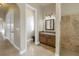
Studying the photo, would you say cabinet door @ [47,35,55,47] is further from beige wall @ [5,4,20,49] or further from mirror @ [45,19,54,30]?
beige wall @ [5,4,20,49]

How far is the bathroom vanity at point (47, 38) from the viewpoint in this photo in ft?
6.22

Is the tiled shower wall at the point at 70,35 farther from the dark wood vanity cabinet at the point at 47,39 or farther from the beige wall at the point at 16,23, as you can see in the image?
the beige wall at the point at 16,23

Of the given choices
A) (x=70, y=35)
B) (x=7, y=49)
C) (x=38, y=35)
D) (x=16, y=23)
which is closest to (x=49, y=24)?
(x=38, y=35)

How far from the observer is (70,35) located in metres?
1.84

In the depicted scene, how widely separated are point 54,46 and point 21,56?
0.56 meters

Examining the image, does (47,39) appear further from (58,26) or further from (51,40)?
(58,26)

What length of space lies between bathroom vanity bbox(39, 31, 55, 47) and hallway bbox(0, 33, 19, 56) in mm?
464

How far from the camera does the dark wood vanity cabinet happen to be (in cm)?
189

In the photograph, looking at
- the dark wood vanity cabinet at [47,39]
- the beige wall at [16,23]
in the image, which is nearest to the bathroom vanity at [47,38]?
the dark wood vanity cabinet at [47,39]

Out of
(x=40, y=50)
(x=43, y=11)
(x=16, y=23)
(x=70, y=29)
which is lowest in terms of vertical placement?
(x=40, y=50)

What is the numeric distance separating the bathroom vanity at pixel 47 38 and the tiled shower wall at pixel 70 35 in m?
0.16

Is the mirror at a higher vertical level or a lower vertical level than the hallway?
higher

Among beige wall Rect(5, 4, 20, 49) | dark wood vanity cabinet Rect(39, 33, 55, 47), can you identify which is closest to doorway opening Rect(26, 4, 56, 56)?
dark wood vanity cabinet Rect(39, 33, 55, 47)

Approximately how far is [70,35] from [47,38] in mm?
383
